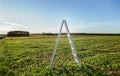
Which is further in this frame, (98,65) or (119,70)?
(98,65)

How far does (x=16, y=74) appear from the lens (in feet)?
37.4

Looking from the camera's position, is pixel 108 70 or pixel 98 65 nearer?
pixel 108 70

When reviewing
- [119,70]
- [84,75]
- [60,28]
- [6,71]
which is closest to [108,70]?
[119,70]

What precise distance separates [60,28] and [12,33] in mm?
108545

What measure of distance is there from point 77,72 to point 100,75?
147cm

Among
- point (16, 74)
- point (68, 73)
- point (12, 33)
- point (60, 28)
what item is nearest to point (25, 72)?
point (16, 74)

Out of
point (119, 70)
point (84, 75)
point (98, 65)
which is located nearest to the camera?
point (84, 75)

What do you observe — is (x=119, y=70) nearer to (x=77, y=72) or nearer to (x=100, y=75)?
(x=100, y=75)

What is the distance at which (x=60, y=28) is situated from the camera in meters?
10.9

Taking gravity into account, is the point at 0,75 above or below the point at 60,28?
below

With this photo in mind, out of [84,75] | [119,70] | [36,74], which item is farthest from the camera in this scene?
[119,70]

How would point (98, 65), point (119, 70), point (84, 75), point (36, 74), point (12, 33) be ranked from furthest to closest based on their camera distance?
point (12, 33), point (98, 65), point (119, 70), point (36, 74), point (84, 75)

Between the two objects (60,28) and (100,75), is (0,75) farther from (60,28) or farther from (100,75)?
(100,75)

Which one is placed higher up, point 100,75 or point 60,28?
point 60,28
